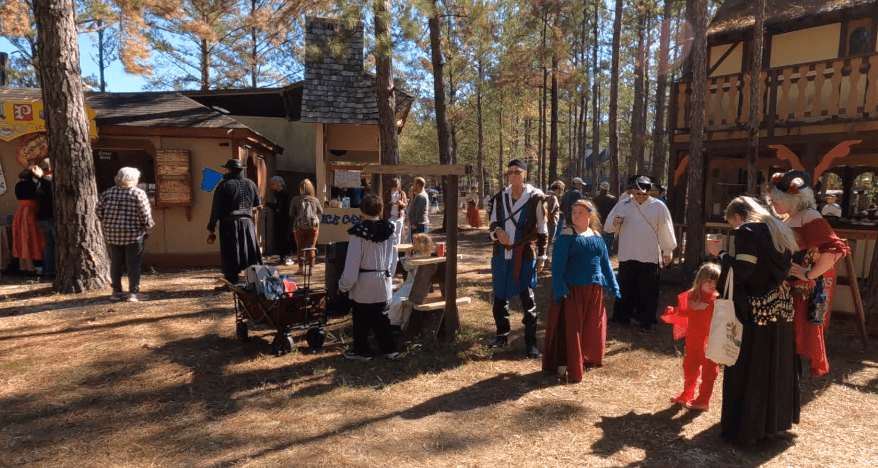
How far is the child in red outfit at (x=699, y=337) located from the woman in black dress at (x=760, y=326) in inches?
21.6

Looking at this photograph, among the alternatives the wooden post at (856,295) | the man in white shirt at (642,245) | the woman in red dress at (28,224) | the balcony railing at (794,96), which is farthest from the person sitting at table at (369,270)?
the balcony railing at (794,96)

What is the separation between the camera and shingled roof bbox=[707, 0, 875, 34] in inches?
388

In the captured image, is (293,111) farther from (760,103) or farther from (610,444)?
(610,444)

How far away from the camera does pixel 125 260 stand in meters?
7.04

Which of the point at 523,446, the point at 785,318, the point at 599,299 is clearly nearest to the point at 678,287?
the point at 599,299

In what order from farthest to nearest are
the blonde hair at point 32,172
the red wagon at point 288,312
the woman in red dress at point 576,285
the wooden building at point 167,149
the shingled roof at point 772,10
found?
the shingled roof at point 772,10 → the wooden building at point 167,149 → the blonde hair at point 32,172 → the red wagon at point 288,312 → the woman in red dress at point 576,285

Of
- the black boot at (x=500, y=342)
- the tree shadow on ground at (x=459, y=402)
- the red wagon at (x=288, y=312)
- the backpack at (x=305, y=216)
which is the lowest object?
the tree shadow on ground at (x=459, y=402)

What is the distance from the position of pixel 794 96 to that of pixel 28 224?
12.9m

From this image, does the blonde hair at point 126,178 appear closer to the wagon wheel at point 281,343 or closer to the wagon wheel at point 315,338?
the wagon wheel at point 281,343

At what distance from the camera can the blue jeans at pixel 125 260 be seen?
6.77 m

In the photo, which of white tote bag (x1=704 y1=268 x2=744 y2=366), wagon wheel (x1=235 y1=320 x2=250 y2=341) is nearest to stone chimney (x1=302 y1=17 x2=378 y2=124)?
wagon wheel (x1=235 y1=320 x2=250 y2=341)

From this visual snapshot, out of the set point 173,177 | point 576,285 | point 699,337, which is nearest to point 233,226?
point 173,177

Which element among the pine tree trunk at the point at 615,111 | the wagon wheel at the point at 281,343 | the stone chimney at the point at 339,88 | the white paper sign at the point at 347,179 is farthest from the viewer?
the pine tree trunk at the point at 615,111

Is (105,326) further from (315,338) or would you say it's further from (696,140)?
(696,140)
